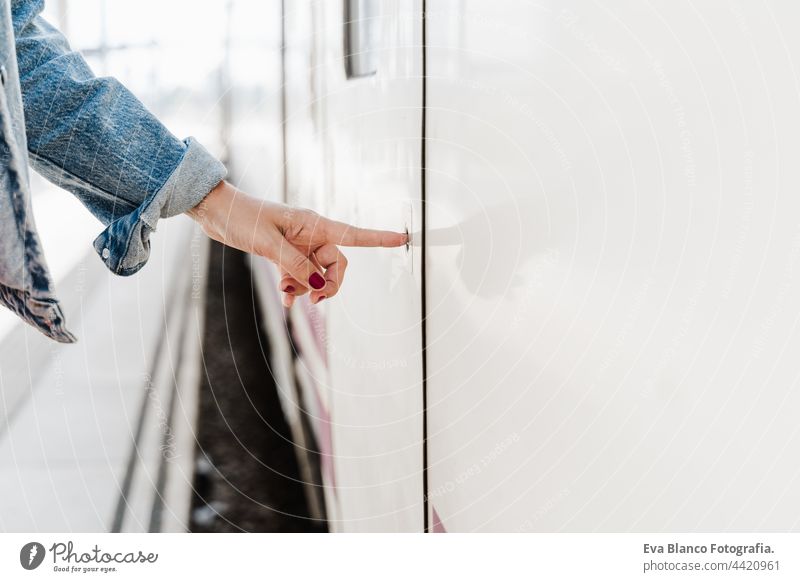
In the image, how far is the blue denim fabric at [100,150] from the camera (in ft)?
1.36

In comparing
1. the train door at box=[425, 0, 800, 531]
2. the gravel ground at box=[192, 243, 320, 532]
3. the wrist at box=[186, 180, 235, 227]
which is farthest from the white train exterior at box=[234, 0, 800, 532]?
the gravel ground at box=[192, 243, 320, 532]

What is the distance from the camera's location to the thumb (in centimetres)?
48

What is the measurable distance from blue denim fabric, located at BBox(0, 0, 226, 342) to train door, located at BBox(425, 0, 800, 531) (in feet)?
0.60

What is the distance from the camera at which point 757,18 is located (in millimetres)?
208

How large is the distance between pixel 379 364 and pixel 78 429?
3.42 feet

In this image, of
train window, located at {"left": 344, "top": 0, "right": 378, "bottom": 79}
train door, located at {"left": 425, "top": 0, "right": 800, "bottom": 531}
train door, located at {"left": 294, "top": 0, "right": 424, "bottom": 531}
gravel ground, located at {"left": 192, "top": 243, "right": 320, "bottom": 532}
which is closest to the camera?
train door, located at {"left": 425, "top": 0, "right": 800, "bottom": 531}

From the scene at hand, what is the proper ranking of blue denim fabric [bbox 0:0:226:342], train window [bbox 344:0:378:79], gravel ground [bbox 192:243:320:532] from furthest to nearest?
gravel ground [bbox 192:243:320:532] → train window [bbox 344:0:378:79] → blue denim fabric [bbox 0:0:226:342]

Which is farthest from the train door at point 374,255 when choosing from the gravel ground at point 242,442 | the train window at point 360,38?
the gravel ground at point 242,442

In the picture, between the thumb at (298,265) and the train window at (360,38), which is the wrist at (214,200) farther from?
the train window at (360,38)

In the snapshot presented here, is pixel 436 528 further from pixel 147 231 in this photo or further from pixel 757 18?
pixel 757 18

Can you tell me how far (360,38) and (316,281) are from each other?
1.03ft

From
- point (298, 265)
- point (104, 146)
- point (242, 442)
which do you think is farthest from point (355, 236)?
point (242, 442)

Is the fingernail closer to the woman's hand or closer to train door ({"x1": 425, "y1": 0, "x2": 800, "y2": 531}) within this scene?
the woman's hand

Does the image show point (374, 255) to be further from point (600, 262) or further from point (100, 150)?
point (600, 262)
